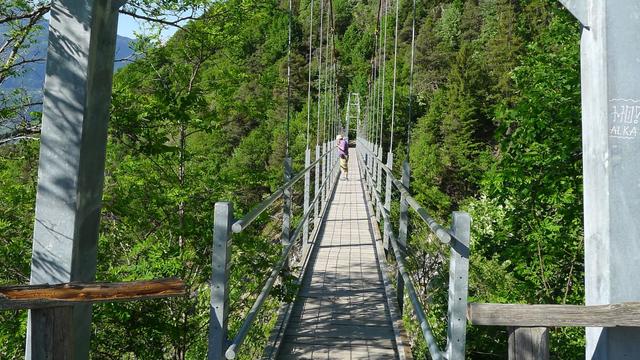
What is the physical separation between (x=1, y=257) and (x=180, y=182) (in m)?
2.12

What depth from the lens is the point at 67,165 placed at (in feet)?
7.52

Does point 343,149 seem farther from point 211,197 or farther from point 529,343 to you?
point 529,343

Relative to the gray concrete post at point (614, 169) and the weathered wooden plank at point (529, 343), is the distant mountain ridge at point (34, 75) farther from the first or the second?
the weathered wooden plank at point (529, 343)

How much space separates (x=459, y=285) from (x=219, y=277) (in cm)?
85

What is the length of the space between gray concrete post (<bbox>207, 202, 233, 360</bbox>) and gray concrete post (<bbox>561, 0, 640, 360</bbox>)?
156 cm

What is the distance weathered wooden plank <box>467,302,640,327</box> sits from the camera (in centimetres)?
176

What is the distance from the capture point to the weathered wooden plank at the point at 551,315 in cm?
176

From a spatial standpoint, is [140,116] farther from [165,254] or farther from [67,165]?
[67,165]

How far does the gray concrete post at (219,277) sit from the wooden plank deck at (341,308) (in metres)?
1.57

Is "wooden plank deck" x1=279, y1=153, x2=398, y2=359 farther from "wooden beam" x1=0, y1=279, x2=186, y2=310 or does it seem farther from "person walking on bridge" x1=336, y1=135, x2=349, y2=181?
"person walking on bridge" x1=336, y1=135, x2=349, y2=181

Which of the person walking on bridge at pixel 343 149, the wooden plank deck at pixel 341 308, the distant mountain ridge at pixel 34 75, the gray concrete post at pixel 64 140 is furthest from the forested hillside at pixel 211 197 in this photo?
the person walking on bridge at pixel 343 149

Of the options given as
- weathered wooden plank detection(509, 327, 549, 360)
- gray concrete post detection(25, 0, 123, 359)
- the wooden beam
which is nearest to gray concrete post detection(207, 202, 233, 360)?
the wooden beam

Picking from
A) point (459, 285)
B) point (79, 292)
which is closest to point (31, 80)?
point (79, 292)

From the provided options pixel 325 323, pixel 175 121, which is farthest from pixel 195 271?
pixel 325 323
